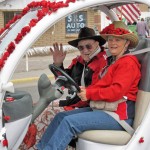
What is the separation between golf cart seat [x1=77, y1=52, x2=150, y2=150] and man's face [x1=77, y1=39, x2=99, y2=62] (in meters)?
0.58

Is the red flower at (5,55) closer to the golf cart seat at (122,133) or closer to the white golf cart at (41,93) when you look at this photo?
the white golf cart at (41,93)

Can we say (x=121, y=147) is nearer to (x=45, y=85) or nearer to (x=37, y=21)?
(x=45, y=85)

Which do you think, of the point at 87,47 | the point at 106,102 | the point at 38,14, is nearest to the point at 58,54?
the point at 87,47

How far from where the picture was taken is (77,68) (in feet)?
11.9

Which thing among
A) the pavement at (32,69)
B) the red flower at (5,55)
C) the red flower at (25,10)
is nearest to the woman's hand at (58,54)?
the red flower at (25,10)

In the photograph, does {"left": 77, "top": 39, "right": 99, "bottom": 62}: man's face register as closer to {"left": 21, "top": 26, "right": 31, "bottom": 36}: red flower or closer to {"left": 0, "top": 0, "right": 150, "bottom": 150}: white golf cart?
{"left": 0, "top": 0, "right": 150, "bottom": 150}: white golf cart

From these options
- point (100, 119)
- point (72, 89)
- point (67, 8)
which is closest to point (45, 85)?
→ point (72, 89)

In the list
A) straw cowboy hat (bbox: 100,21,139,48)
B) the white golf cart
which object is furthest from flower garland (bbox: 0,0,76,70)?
straw cowboy hat (bbox: 100,21,139,48)

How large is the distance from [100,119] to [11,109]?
69cm

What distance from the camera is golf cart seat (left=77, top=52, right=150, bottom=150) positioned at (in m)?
2.76

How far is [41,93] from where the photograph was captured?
2.96 metres

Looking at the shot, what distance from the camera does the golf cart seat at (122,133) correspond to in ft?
9.06

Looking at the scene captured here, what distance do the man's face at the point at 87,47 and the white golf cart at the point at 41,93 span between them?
465 millimetres

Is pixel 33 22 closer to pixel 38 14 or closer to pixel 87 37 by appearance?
pixel 38 14
